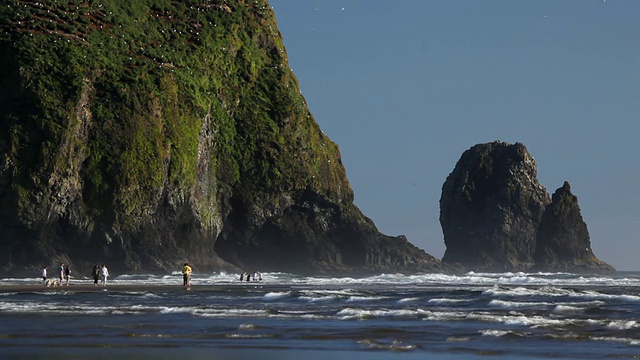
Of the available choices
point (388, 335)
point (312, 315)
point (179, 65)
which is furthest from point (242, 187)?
point (388, 335)

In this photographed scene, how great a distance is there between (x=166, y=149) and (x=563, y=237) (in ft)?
260

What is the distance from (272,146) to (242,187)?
583cm

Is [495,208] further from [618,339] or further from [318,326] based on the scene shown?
[618,339]

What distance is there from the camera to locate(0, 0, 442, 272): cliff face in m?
83.3

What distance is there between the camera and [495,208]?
155 metres

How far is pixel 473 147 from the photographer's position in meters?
162

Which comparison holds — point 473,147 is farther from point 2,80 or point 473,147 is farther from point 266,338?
point 266,338

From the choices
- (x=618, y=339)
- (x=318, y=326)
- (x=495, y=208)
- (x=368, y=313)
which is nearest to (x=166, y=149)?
(x=368, y=313)

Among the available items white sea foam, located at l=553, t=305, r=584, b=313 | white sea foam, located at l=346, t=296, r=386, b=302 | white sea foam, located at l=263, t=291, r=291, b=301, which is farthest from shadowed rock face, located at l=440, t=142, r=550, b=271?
white sea foam, located at l=553, t=305, r=584, b=313

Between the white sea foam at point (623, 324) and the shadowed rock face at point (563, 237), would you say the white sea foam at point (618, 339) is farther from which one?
the shadowed rock face at point (563, 237)

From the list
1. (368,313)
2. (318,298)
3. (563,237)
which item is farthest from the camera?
(563,237)

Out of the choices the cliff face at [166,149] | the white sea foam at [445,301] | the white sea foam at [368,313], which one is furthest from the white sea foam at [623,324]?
the cliff face at [166,149]

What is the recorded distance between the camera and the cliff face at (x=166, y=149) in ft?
273

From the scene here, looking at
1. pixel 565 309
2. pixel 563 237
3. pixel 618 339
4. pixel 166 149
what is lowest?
pixel 618 339
